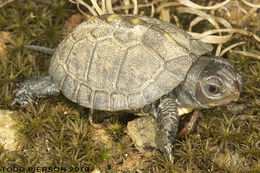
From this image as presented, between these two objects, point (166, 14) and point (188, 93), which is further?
point (166, 14)

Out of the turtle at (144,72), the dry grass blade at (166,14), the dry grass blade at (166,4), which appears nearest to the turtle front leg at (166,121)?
the turtle at (144,72)

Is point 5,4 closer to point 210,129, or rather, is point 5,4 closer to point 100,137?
point 100,137

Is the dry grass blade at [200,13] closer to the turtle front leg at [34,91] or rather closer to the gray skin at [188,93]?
the gray skin at [188,93]

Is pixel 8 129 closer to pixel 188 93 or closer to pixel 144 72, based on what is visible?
pixel 144 72

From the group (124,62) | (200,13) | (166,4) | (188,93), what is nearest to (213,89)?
(188,93)

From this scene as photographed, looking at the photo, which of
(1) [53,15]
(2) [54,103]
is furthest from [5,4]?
(2) [54,103]

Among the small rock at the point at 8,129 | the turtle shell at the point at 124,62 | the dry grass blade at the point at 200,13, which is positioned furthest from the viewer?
the dry grass blade at the point at 200,13
